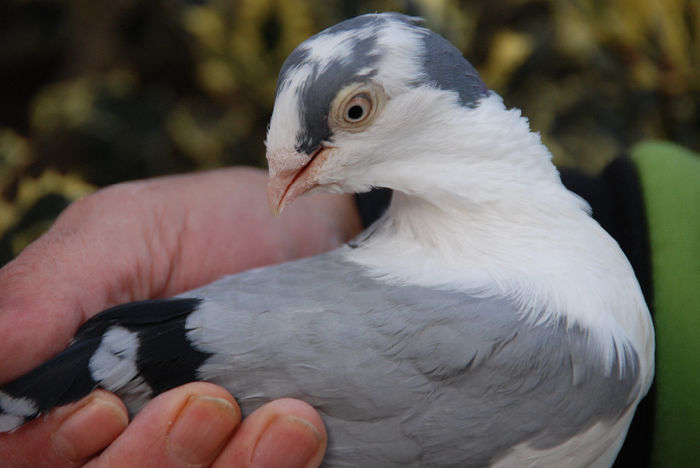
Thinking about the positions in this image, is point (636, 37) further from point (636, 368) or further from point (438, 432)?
point (438, 432)

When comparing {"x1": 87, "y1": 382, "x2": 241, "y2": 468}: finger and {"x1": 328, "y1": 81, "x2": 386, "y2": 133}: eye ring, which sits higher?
{"x1": 328, "y1": 81, "x2": 386, "y2": 133}: eye ring

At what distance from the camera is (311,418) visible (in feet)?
3.72

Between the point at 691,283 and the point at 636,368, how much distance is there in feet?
1.44

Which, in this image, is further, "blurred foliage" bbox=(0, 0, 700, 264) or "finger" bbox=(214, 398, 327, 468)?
"blurred foliage" bbox=(0, 0, 700, 264)

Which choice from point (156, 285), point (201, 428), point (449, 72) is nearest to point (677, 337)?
point (449, 72)

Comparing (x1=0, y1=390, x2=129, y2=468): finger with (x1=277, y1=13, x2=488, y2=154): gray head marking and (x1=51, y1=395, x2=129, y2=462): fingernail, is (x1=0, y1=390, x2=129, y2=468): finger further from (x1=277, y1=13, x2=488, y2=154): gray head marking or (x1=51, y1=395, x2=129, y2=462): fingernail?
(x1=277, y1=13, x2=488, y2=154): gray head marking

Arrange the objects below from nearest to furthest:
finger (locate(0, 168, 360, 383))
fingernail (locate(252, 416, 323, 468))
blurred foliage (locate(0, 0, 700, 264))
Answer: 1. fingernail (locate(252, 416, 323, 468))
2. finger (locate(0, 168, 360, 383))
3. blurred foliage (locate(0, 0, 700, 264))

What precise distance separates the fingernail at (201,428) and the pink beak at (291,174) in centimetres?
39

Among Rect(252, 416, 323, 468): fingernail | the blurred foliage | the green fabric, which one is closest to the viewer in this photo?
Rect(252, 416, 323, 468): fingernail

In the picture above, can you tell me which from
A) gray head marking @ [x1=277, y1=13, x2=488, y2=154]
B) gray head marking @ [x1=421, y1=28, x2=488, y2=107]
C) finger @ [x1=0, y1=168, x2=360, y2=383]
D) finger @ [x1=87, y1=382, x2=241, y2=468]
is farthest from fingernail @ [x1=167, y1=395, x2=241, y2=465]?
gray head marking @ [x1=421, y1=28, x2=488, y2=107]

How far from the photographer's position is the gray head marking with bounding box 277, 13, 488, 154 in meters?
1.16

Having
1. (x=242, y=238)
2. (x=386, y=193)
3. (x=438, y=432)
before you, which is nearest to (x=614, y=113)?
(x=386, y=193)

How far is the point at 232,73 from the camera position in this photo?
9.02 ft

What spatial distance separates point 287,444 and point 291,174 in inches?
19.6
